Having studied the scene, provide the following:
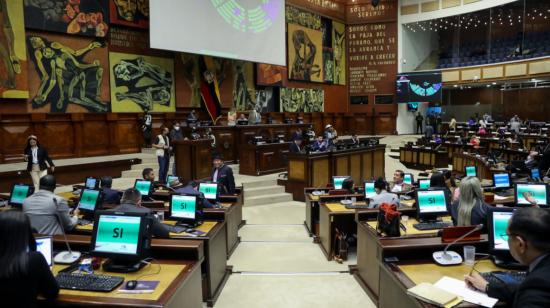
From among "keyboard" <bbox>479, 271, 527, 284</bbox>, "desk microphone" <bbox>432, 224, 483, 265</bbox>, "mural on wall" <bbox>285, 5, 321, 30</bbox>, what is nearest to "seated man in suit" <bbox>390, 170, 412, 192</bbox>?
"desk microphone" <bbox>432, 224, 483, 265</bbox>

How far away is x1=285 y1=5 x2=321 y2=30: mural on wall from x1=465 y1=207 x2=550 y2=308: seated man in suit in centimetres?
1728

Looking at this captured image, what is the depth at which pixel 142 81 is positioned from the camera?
12.9 m

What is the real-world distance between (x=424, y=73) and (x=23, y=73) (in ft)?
57.6

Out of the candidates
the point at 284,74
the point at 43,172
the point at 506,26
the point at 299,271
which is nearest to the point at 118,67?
the point at 43,172

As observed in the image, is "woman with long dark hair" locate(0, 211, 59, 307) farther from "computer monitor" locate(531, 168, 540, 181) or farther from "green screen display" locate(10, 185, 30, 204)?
"computer monitor" locate(531, 168, 540, 181)

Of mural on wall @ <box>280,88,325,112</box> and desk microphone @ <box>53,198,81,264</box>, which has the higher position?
mural on wall @ <box>280,88,325,112</box>

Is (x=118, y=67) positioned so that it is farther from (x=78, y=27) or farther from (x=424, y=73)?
(x=424, y=73)

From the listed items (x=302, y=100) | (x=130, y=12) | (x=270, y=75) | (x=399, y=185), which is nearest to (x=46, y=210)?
(x=399, y=185)

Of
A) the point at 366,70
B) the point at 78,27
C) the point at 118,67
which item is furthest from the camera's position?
the point at 366,70

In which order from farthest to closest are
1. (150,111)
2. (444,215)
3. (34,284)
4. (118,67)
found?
1. (150,111)
2. (118,67)
3. (444,215)
4. (34,284)

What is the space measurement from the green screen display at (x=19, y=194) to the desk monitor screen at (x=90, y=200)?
115cm

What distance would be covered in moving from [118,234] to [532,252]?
2.89 meters

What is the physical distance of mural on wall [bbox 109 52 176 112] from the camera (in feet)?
40.6

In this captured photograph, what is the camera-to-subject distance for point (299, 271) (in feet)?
18.0
